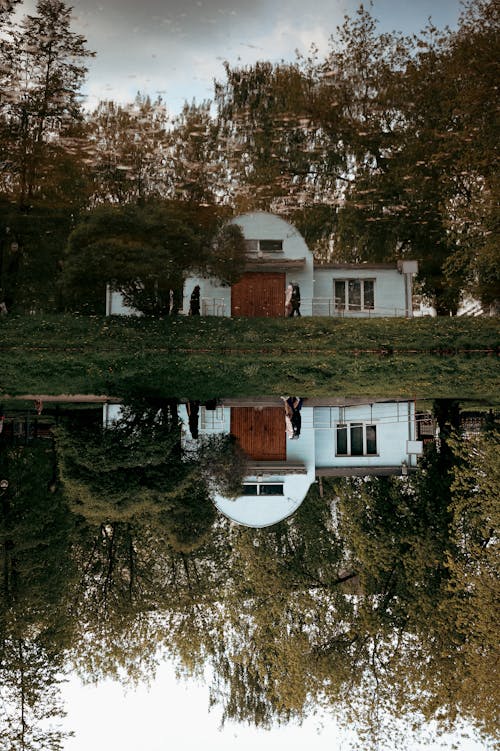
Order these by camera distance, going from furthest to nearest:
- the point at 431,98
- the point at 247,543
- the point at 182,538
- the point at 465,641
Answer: the point at 431,98
the point at 247,543
the point at 182,538
the point at 465,641

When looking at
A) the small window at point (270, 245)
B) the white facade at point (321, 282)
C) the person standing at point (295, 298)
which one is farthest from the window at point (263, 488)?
the small window at point (270, 245)

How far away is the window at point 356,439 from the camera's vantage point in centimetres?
1644

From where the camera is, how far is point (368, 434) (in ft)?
56.3

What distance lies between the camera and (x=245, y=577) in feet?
40.5

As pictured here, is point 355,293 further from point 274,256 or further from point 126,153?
point 126,153

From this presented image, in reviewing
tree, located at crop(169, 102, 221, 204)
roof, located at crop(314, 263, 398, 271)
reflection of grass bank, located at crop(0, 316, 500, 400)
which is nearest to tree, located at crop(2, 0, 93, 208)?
tree, located at crop(169, 102, 221, 204)

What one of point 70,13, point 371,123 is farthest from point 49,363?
point 371,123

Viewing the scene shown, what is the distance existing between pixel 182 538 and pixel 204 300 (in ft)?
64.9

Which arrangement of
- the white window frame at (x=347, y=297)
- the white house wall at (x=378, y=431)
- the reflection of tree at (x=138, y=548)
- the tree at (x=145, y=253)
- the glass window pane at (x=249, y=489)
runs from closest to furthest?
the reflection of tree at (x=138, y=548), the glass window pane at (x=249, y=489), the white house wall at (x=378, y=431), the tree at (x=145, y=253), the white window frame at (x=347, y=297)

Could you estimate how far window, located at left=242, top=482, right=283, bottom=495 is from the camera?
1366 centimetres

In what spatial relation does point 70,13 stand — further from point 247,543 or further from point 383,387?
point 247,543

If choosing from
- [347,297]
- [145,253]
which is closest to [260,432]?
[145,253]

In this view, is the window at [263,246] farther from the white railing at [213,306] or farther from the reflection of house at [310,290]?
the white railing at [213,306]

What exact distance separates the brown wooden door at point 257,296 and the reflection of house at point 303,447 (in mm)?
12379
